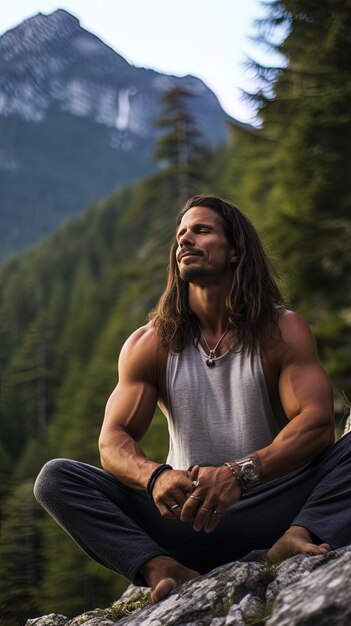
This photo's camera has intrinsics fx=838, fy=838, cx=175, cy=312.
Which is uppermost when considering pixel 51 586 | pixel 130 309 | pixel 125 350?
pixel 130 309

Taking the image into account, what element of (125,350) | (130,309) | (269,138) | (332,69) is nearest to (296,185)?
(269,138)

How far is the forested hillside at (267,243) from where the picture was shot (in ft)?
41.6

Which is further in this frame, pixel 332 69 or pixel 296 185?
pixel 296 185

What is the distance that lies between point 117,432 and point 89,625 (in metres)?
0.95

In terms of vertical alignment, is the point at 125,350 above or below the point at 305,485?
above

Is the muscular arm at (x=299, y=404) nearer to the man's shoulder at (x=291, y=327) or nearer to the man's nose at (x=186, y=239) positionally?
the man's shoulder at (x=291, y=327)

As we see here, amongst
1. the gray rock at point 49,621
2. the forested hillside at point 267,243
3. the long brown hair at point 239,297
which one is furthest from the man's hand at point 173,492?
the forested hillside at point 267,243

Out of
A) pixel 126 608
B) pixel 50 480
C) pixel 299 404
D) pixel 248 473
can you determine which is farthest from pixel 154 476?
pixel 126 608

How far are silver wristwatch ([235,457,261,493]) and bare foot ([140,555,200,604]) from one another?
0.47m

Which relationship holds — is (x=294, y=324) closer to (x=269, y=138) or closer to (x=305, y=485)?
(x=305, y=485)

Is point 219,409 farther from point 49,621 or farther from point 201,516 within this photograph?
point 49,621

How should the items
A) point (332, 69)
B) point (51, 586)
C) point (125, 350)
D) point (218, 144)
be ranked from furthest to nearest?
point (218, 144), point (51, 586), point (332, 69), point (125, 350)

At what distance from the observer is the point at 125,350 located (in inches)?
162

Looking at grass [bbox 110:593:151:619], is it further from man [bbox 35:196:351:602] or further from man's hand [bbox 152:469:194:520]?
man's hand [bbox 152:469:194:520]
